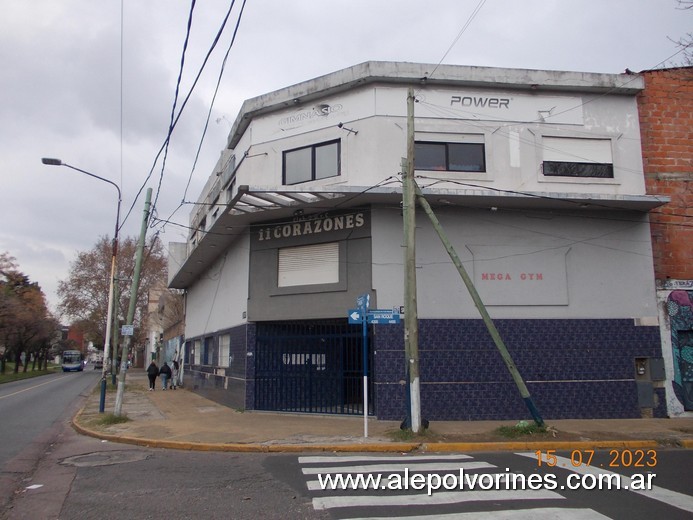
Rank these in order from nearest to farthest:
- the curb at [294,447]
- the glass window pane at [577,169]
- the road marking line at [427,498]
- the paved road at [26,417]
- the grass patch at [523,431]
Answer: the road marking line at [427,498], the curb at [294,447], the grass patch at [523,431], the paved road at [26,417], the glass window pane at [577,169]

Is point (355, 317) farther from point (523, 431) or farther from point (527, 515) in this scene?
point (527, 515)

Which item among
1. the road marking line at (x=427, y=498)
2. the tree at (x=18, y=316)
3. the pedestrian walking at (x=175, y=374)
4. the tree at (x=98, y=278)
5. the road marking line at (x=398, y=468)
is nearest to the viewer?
the road marking line at (x=427, y=498)

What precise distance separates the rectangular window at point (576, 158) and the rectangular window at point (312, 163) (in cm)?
575

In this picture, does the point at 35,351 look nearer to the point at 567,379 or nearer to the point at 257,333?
the point at 257,333

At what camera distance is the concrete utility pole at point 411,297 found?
11.3m

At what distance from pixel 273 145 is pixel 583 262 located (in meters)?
9.36

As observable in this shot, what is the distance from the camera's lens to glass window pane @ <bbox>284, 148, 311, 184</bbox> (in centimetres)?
1575

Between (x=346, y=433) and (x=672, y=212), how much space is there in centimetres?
1105

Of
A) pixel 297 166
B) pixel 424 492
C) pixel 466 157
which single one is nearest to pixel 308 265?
pixel 297 166

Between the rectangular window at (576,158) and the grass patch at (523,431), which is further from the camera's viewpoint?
the rectangular window at (576,158)

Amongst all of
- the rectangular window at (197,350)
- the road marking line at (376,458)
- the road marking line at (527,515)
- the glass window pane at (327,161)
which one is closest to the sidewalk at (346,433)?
the road marking line at (376,458)

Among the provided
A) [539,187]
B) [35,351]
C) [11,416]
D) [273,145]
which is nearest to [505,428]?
[539,187]

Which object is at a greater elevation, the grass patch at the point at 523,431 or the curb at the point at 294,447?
the grass patch at the point at 523,431

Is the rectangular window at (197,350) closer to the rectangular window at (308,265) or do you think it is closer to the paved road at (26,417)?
the paved road at (26,417)
